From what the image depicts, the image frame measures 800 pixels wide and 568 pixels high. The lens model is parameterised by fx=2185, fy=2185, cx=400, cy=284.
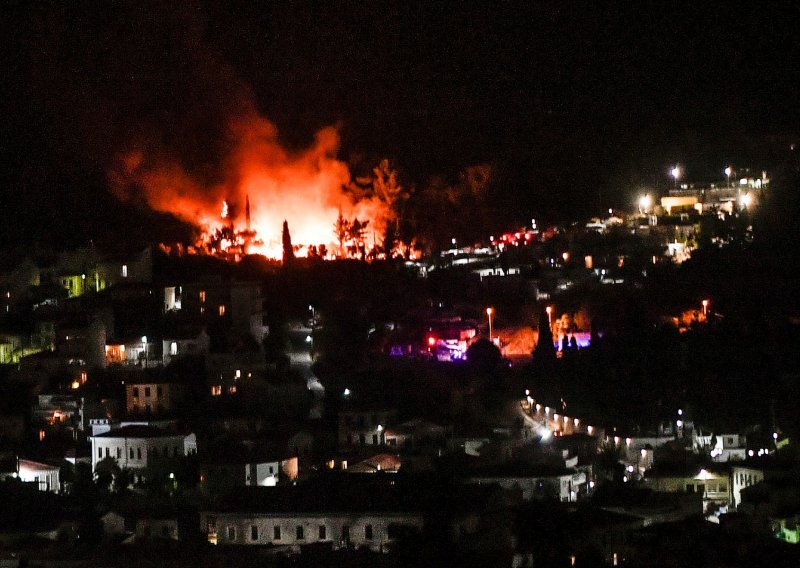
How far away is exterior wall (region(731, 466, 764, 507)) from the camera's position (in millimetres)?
26234

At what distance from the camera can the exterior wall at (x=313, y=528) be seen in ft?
77.4

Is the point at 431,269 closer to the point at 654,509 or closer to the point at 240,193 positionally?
the point at 240,193

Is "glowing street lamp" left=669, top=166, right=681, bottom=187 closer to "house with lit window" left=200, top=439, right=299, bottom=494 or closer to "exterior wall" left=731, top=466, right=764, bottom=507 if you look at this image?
"exterior wall" left=731, top=466, right=764, bottom=507

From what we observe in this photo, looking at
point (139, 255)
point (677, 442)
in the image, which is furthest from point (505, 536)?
point (139, 255)

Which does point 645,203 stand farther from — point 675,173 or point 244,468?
point 244,468

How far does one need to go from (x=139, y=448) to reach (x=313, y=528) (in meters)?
5.49

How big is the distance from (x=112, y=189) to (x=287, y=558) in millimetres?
23337

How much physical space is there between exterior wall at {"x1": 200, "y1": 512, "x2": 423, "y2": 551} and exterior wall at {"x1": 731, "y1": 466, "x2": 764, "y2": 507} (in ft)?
15.7

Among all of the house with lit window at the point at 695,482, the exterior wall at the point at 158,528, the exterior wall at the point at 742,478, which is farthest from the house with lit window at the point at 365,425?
the exterior wall at the point at 158,528

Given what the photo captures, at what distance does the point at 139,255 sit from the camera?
1491 inches

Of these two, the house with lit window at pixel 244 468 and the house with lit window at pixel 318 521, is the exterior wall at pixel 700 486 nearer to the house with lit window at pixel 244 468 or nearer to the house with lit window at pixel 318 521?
the house with lit window at pixel 318 521

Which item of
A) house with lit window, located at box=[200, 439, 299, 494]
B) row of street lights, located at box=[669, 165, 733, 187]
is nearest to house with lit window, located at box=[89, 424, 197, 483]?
house with lit window, located at box=[200, 439, 299, 494]

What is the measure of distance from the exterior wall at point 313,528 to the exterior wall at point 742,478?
189 inches

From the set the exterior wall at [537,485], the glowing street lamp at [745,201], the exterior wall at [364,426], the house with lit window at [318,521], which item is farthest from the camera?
the glowing street lamp at [745,201]
